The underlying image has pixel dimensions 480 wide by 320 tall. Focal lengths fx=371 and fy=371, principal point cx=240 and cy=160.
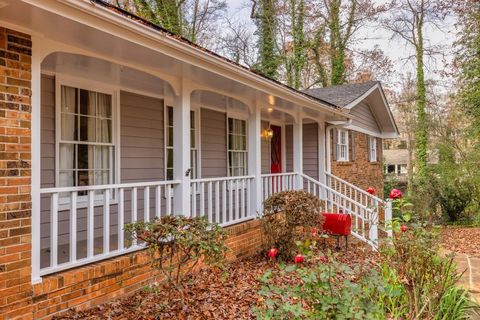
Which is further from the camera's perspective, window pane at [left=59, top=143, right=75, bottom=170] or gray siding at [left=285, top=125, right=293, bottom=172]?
gray siding at [left=285, top=125, right=293, bottom=172]

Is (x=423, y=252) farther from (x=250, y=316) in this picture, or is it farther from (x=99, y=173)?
(x=99, y=173)

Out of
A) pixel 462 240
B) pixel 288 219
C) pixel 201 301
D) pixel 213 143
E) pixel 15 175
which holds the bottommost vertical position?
pixel 462 240

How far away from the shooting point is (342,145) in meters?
12.7

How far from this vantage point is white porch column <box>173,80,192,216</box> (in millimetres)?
5391

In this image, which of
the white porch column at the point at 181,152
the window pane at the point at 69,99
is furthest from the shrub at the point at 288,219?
the window pane at the point at 69,99

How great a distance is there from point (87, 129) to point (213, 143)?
3502mm

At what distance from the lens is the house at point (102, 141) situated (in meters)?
3.37

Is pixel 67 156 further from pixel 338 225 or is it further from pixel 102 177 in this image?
pixel 338 225

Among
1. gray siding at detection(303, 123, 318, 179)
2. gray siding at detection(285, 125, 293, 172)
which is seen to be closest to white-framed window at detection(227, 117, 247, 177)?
gray siding at detection(285, 125, 293, 172)

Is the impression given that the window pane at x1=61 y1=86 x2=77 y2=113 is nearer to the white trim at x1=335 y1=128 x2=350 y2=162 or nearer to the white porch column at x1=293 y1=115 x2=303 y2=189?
the white porch column at x1=293 y1=115 x2=303 y2=189

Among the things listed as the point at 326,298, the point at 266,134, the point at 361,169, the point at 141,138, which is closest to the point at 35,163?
the point at 326,298

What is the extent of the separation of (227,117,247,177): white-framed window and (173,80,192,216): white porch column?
396cm

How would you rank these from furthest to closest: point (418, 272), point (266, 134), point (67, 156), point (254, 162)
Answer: point (266, 134) < point (254, 162) < point (67, 156) < point (418, 272)

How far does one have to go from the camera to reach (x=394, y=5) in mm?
23422
